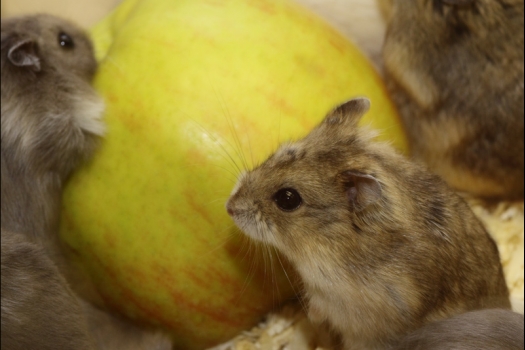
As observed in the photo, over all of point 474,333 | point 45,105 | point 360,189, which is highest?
point 45,105

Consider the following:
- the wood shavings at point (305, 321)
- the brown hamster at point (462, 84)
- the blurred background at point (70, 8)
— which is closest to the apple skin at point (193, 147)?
the wood shavings at point (305, 321)

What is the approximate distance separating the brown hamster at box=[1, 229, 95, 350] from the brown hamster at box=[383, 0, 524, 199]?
1.56 m

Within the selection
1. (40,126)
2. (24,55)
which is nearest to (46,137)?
(40,126)

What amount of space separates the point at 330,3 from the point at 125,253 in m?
1.62

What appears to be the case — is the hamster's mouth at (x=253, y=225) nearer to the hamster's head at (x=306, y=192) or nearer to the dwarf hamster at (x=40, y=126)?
the hamster's head at (x=306, y=192)

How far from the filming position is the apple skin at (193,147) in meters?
2.13

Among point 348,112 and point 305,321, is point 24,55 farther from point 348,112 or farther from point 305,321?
point 305,321

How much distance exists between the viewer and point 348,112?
2072 millimetres

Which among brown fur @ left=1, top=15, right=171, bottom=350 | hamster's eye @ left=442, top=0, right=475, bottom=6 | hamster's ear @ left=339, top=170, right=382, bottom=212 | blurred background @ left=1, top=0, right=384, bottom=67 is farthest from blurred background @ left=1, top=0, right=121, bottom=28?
hamster's ear @ left=339, top=170, right=382, bottom=212

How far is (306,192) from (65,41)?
139 centimetres

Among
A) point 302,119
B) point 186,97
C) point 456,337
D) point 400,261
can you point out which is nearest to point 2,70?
point 186,97

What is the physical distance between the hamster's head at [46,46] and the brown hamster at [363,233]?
3.19 ft

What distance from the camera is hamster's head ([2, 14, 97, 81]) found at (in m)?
2.45

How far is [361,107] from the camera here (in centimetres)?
209
